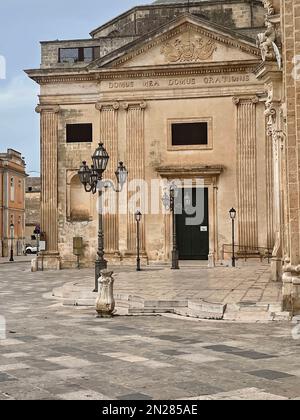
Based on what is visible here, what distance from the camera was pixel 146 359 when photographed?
784 centimetres

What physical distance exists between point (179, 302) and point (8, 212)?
49.8m

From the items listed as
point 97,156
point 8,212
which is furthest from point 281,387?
point 8,212

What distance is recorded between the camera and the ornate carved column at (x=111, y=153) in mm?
30516

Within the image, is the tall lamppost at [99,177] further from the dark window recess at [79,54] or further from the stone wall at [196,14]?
the stone wall at [196,14]

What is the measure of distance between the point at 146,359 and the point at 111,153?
925 inches

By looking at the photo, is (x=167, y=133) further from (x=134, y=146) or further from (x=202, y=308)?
(x=202, y=308)

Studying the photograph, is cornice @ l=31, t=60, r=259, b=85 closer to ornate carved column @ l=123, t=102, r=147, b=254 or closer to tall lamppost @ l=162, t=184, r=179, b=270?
ornate carved column @ l=123, t=102, r=147, b=254

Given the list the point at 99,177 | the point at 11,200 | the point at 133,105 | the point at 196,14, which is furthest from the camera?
the point at 11,200

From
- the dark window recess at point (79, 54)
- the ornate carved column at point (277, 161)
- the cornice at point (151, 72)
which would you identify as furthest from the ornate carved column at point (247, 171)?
the ornate carved column at point (277, 161)

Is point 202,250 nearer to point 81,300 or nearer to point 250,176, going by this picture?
point 250,176

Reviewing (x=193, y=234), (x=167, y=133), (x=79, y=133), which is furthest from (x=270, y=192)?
(x=79, y=133)

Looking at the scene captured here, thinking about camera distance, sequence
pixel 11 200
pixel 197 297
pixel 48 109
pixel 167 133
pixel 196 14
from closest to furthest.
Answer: pixel 197 297
pixel 167 133
pixel 48 109
pixel 196 14
pixel 11 200

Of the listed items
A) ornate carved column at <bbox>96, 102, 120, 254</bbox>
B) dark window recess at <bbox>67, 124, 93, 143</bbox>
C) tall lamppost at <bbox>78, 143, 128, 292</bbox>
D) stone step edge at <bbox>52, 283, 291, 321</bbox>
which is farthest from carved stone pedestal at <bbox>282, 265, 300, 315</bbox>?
dark window recess at <bbox>67, 124, 93, 143</bbox>

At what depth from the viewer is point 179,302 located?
13.0 m
